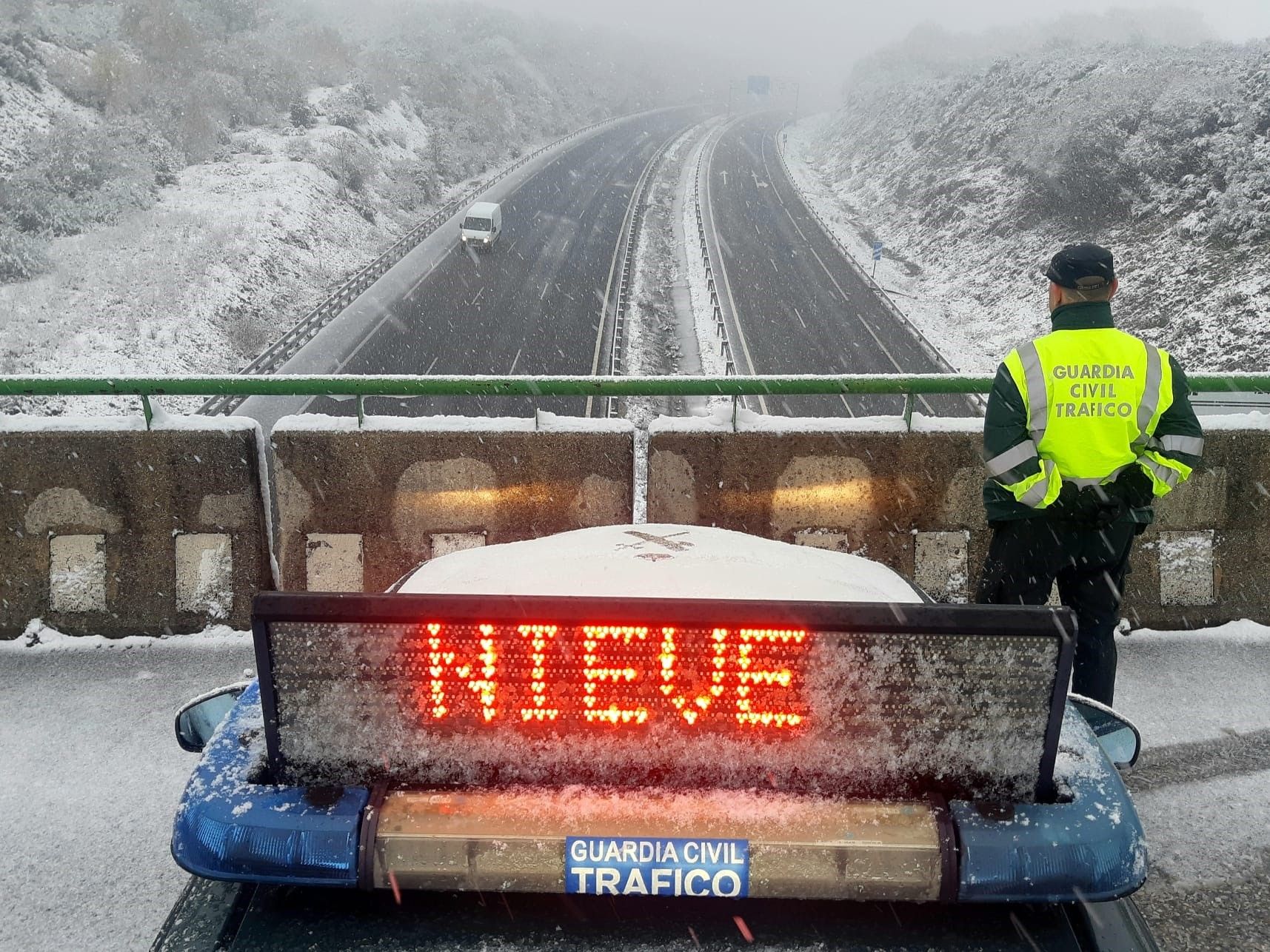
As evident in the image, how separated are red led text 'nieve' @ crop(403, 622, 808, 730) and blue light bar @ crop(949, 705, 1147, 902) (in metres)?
0.48

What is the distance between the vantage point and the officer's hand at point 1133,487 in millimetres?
3824

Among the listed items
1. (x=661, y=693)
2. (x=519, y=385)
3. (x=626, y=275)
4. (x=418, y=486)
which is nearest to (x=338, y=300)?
(x=626, y=275)

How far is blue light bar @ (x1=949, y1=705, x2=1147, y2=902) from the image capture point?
7.19 ft

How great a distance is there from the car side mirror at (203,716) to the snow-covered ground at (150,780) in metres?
0.85

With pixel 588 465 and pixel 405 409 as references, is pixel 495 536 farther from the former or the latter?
pixel 405 409

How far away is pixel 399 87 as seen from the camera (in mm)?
59188

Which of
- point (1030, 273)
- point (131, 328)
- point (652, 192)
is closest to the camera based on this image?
point (131, 328)

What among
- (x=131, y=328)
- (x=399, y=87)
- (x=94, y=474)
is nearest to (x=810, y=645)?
(x=94, y=474)

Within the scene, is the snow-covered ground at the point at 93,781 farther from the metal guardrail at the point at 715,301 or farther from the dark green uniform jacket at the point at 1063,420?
the metal guardrail at the point at 715,301

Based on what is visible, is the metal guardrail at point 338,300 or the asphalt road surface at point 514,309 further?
the asphalt road surface at point 514,309

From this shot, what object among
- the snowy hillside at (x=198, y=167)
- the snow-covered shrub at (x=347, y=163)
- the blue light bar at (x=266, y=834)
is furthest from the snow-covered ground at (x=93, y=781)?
the snow-covered shrub at (x=347, y=163)

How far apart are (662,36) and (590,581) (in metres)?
167

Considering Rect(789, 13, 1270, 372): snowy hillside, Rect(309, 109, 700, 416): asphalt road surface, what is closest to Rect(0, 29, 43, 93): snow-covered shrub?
Rect(309, 109, 700, 416): asphalt road surface

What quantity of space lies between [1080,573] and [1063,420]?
2.55ft
